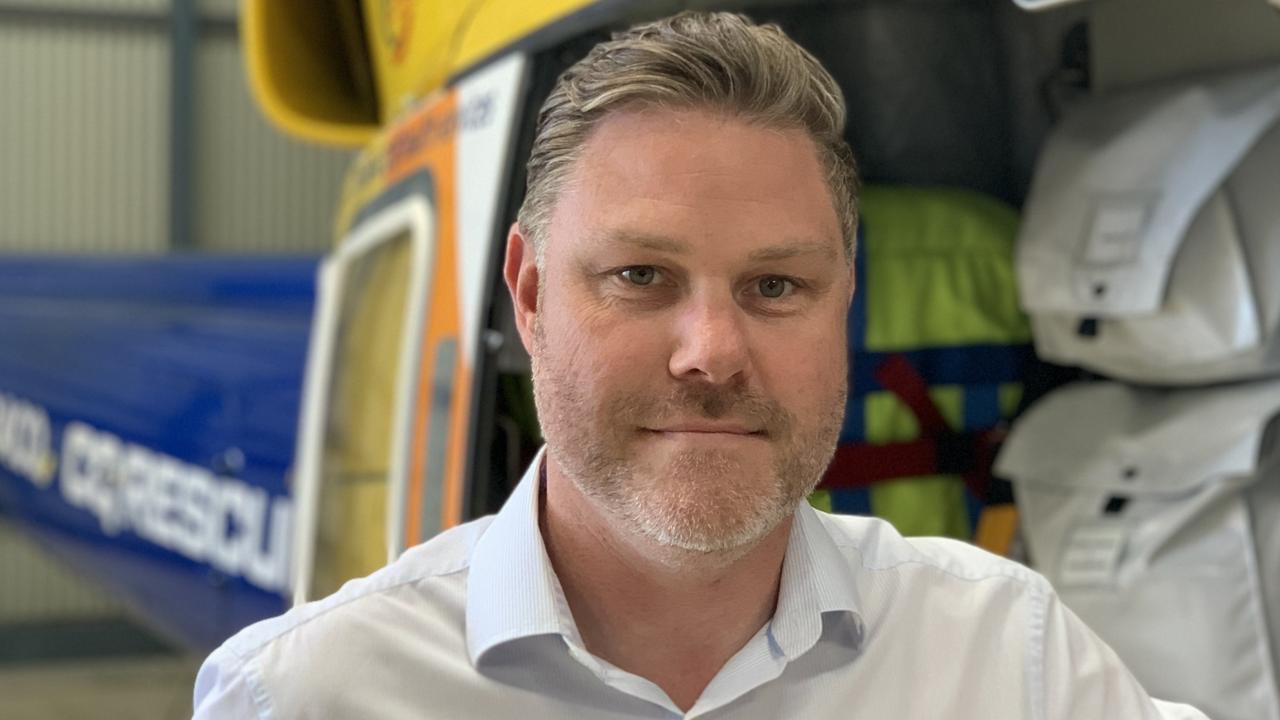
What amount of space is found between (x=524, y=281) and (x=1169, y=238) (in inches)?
42.0

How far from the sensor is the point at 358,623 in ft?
3.14

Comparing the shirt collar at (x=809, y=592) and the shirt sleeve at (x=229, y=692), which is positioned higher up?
the shirt collar at (x=809, y=592)

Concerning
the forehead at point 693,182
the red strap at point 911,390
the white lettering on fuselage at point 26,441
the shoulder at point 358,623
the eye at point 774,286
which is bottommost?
the white lettering on fuselage at point 26,441

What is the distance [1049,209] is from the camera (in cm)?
195

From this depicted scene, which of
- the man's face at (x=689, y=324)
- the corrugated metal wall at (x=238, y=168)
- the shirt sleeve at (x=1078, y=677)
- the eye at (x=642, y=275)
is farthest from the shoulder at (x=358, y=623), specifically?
the corrugated metal wall at (x=238, y=168)

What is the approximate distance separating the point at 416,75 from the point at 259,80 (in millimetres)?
504

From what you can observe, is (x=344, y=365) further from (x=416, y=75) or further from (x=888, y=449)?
(x=888, y=449)

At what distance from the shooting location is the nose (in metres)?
0.87

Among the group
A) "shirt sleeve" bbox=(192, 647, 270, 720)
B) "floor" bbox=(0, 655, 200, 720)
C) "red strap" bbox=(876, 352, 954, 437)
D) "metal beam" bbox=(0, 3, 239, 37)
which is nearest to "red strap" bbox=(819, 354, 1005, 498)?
"red strap" bbox=(876, 352, 954, 437)

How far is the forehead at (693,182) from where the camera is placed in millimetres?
892

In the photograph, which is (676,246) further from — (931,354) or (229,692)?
(931,354)

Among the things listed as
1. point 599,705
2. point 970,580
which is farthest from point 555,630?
point 970,580

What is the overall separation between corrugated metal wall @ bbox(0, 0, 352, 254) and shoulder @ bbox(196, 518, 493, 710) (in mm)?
7924

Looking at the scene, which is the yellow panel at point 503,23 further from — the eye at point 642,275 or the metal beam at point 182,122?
the metal beam at point 182,122
